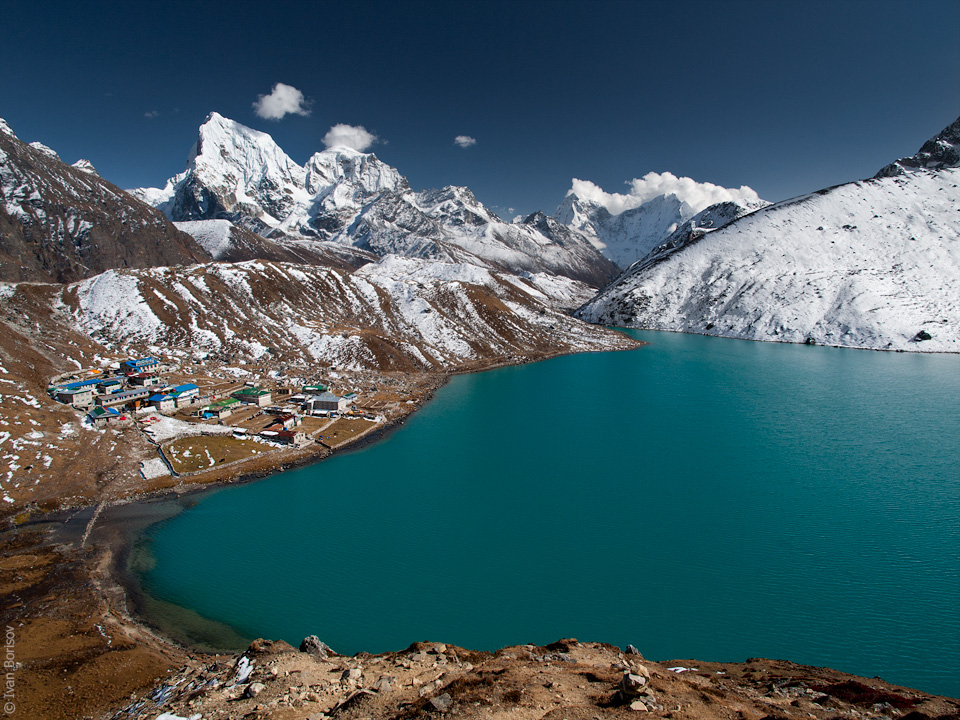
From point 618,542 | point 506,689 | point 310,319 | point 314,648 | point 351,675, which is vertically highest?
point 310,319

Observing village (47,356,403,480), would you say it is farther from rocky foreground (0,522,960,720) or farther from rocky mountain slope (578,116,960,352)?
rocky mountain slope (578,116,960,352)

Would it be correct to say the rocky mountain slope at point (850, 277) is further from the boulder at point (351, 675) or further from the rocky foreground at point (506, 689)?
the boulder at point (351, 675)

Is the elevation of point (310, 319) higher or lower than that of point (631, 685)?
higher

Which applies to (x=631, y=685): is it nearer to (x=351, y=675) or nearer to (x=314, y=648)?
(x=351, y=675)

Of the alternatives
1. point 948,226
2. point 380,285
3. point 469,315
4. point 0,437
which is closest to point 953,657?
point 0,437

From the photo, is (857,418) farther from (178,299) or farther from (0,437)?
(178,299)

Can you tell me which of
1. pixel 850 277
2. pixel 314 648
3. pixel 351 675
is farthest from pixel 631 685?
pixel 850 277
